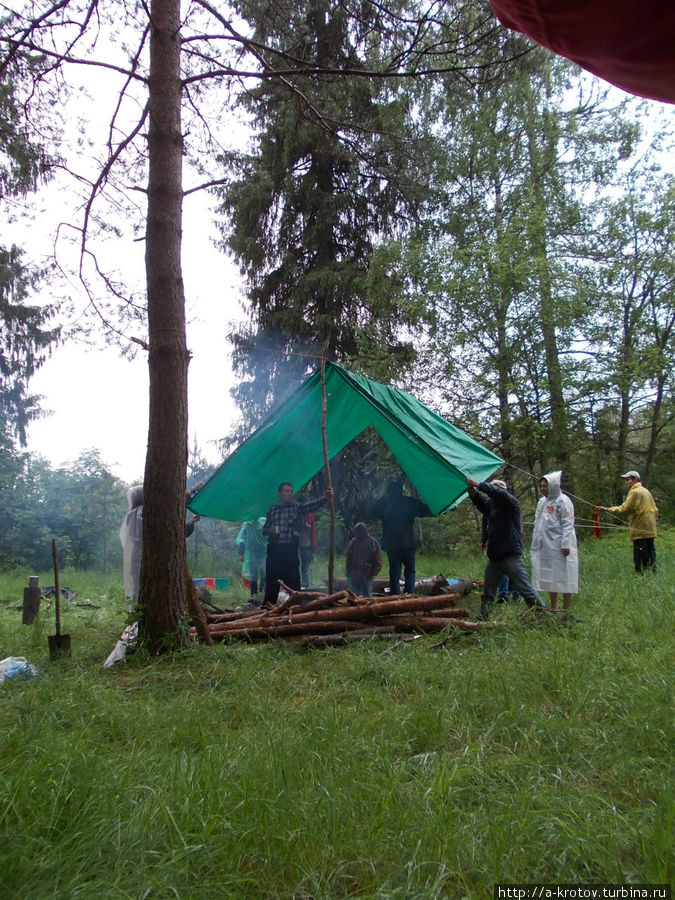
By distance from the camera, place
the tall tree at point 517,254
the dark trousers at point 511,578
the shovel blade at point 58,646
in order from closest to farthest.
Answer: the shovel blade at point 58,646 → the dark trousers at point 511,578 → the tall tree at point 517,254

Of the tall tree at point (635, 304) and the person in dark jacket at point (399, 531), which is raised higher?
the tall tree at point (635, 304)

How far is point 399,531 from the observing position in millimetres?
7129

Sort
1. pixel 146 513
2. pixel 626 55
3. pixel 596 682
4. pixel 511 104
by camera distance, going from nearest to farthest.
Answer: pixel 626 55 < pixel 596 682 < pixel 146 513 < pixel 511 104

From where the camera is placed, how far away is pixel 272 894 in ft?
5.20

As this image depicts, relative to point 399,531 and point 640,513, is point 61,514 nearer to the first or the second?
point 399,531

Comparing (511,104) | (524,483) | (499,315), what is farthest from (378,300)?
(511,104)

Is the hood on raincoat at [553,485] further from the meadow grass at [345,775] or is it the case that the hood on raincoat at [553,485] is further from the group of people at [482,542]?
the meadow grass at [345,775]

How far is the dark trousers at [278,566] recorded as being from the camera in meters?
6.46

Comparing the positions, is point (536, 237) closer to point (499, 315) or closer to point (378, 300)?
point (499, 315)

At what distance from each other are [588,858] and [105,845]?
53.9 inches

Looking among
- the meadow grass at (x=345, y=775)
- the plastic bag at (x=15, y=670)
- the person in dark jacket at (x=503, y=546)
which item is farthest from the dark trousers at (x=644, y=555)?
the plastic bag at (x=15, y=670)

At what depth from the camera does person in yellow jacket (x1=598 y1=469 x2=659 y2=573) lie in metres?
7.31

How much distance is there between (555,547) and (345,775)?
13.9 feet

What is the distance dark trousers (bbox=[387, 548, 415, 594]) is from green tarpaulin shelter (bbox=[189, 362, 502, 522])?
35.8 inches
